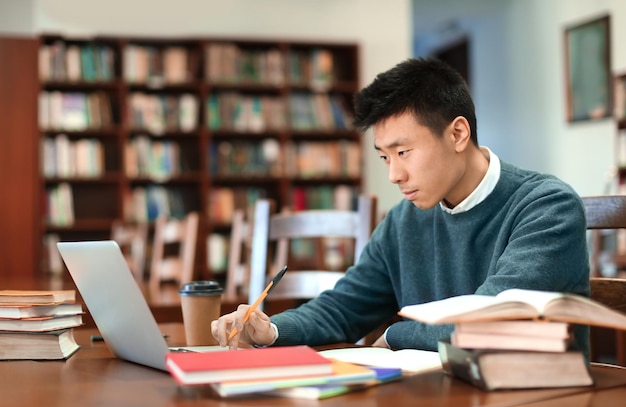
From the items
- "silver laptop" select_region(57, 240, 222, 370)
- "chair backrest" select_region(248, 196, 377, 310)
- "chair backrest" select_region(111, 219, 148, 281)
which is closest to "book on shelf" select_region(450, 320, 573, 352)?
"silver laptop" select_region(57, 240, 222, 370)

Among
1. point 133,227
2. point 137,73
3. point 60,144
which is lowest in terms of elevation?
point 133,227

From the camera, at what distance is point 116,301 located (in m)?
1.20

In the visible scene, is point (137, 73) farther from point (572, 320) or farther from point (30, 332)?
point (572, 320)

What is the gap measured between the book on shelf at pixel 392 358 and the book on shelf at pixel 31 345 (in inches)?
15.7

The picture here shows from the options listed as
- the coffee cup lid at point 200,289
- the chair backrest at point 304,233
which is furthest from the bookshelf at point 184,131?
the coffee cup lid at point 200,289

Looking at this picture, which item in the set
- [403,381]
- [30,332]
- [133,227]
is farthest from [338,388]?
[133,227]

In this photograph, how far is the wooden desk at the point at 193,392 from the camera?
0.89 meters

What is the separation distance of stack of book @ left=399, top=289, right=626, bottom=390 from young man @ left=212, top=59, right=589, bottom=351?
27 centimetres

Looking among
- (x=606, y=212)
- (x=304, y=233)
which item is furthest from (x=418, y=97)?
(x=304, y=233)

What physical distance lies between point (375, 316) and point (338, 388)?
2.44ft

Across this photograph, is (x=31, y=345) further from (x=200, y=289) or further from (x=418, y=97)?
(x=418, y=97)

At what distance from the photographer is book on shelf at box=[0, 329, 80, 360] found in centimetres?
130

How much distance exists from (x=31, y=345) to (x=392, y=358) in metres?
0.54

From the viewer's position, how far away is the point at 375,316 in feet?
5.44
